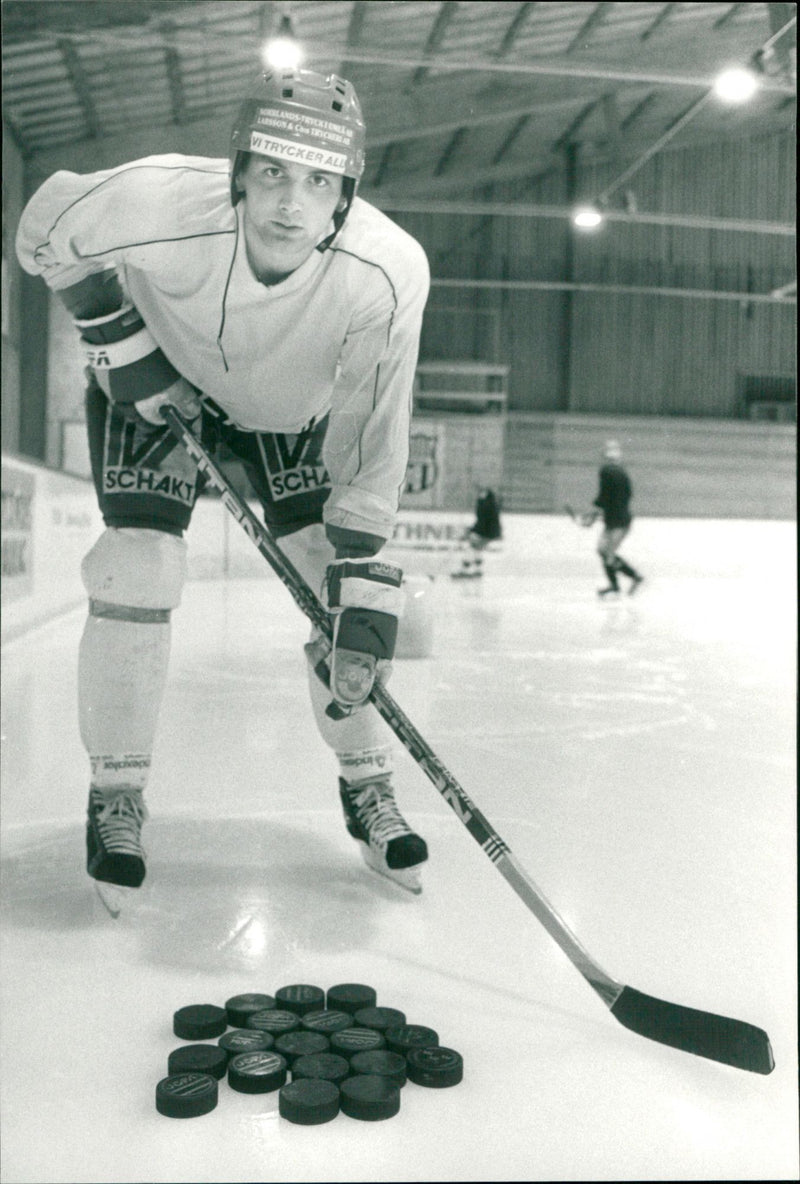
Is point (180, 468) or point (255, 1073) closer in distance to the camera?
point (255, 1073)

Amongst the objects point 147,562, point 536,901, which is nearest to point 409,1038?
point 536,901

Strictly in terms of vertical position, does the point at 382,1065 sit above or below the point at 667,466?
below

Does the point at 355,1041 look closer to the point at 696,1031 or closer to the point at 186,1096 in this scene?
the point at 186,1096

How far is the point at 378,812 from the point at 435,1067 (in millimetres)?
358

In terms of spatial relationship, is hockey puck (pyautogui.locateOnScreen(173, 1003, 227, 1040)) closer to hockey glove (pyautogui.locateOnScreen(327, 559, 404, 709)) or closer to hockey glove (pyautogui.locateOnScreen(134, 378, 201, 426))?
hockey glove (pyautogui.locateOnScreen(327, 559, 404, 709))

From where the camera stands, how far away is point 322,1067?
0.73m

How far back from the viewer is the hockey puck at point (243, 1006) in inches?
31.0

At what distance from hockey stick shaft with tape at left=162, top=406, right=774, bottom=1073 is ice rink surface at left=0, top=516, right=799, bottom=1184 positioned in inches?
0.6

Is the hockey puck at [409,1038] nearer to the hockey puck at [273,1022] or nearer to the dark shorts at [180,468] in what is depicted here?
the hockey puck at [273,1022]

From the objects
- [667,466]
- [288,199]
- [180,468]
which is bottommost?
[180,468]

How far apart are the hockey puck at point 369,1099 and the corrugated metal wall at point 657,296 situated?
1283 centimetres

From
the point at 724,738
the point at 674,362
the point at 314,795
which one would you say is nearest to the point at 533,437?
the point at 674,362

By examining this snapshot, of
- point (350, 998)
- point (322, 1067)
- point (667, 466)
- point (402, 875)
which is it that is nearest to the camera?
point (322, 1067)

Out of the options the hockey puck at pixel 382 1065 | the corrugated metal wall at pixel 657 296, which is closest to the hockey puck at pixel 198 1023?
the hockey puck at pixel 382 1065
